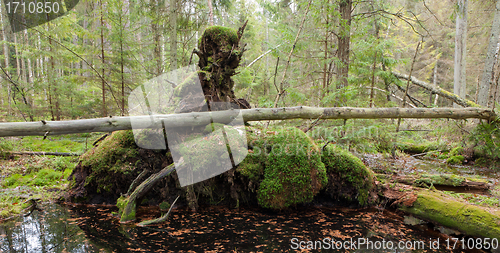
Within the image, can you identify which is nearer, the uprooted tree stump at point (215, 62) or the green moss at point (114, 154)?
the green moss at point (114, 154)

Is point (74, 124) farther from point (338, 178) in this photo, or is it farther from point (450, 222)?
point (450, 222)

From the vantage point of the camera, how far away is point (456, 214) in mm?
3438

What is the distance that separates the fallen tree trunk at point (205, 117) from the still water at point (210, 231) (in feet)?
4.87

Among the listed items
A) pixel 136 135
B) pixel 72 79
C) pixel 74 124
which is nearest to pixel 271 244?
pixel 136 135

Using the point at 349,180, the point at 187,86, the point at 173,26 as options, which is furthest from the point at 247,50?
the point at 349,180

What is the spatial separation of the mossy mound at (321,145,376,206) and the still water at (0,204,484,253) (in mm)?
269

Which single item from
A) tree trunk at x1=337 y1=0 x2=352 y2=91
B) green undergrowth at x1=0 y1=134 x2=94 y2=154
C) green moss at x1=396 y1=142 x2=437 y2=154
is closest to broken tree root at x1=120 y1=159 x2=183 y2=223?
green undergrowth at x1=0 y1=134 x2=94 y2=154

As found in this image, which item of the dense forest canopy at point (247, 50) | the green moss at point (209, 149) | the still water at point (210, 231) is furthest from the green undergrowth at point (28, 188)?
the green moss at point (209, 149)

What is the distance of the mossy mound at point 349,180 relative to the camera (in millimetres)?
4465

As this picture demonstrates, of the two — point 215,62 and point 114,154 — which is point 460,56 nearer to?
point 215,62

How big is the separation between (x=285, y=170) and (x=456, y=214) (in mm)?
2573

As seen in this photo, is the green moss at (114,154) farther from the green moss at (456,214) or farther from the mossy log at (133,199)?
the green moss at (456,214)

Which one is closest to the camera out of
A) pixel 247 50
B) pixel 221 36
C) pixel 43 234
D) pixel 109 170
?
pixel 43 234

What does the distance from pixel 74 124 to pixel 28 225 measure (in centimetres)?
170
